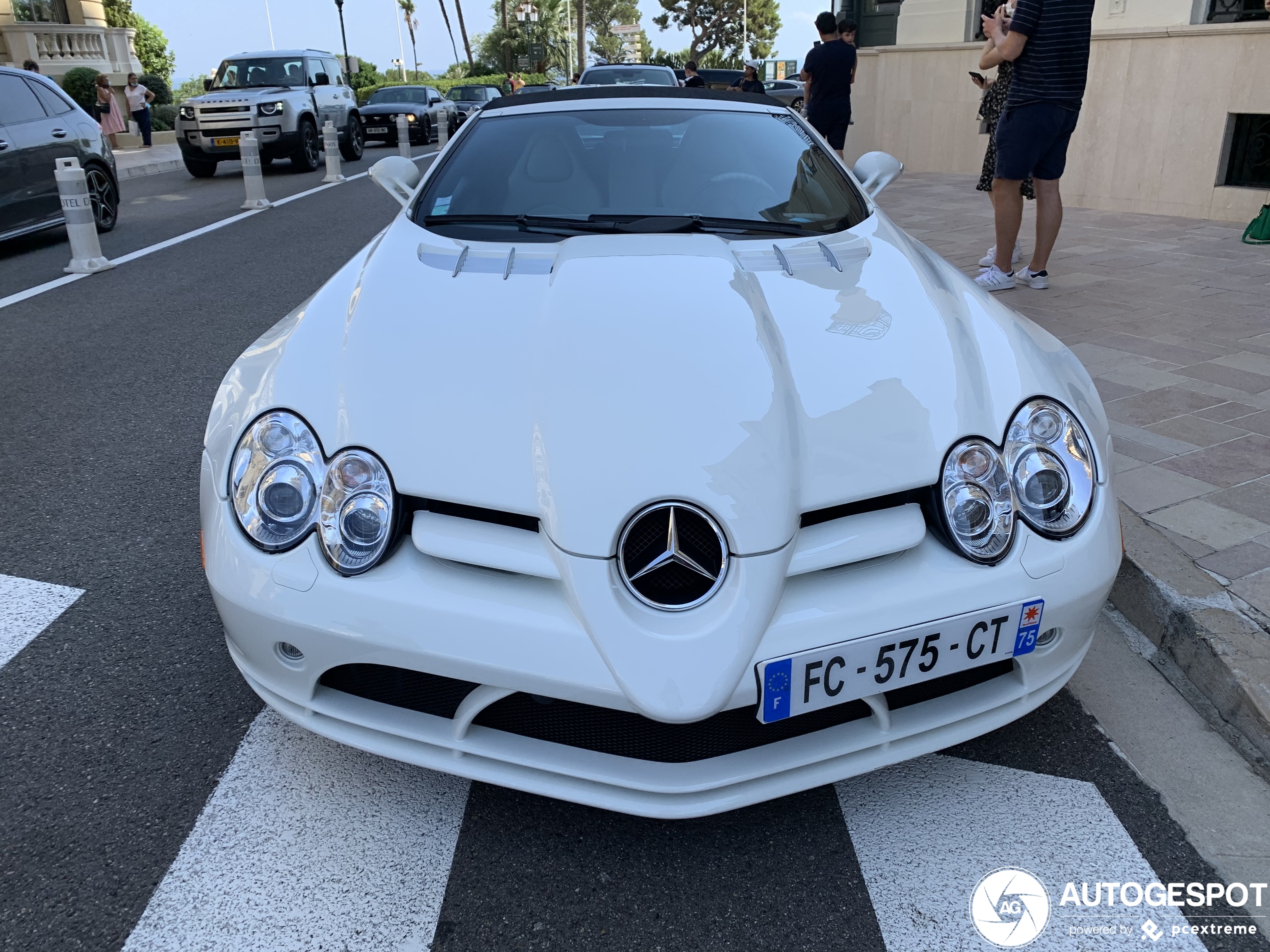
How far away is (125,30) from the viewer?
91.8ft

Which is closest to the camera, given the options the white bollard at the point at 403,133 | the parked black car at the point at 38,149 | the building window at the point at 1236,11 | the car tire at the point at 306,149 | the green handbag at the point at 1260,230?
the green handbag at the point at 1260,230

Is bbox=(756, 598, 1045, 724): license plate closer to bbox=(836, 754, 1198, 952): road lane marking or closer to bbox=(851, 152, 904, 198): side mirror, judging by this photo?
bbox=(836, 754, 1198, 952): road lane marking

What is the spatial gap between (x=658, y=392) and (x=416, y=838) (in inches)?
39.9

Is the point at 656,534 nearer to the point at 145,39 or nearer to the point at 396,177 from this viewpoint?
the point at 396,177

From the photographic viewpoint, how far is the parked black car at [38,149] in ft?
27.0

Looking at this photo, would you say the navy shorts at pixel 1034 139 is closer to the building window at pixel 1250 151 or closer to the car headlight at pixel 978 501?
the building window at pixel 1250 151

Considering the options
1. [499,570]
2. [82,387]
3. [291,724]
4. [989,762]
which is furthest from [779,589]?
[82,387]

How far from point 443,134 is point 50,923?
24252 mm

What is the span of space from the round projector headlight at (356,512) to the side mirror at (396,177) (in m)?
1.84

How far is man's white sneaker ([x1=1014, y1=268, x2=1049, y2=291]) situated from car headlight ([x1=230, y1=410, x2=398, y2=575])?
5479 millimetres

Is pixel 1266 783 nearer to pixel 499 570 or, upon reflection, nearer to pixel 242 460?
pixel 499 570

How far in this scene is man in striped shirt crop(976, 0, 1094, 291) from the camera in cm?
546

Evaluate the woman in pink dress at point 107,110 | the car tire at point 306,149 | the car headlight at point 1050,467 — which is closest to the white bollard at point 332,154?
the car tire at point 306,149

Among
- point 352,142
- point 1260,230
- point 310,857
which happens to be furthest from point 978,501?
point 352,142
